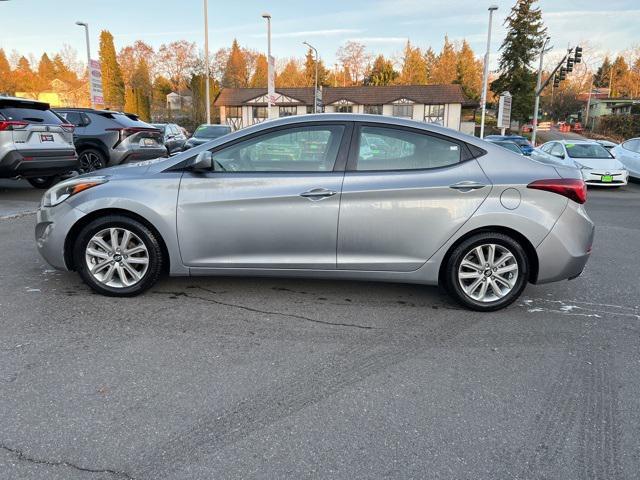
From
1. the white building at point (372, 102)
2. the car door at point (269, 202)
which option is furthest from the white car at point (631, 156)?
the white building at point (372, 102)

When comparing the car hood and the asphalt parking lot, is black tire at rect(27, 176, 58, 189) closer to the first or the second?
the asphalt parking lot

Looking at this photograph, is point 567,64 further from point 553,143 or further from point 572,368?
point 572,368

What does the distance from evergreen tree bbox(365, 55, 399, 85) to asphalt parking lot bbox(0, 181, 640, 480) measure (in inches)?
3565

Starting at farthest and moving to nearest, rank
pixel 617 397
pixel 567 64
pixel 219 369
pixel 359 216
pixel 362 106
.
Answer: pixel 362 106 < pixel 567 64 < pixel 359 216 < pixel 219 369 < pixel 617 397

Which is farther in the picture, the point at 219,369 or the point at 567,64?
the point at 567,64

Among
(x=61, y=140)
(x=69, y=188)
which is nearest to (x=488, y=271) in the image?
(x=69, y=188)

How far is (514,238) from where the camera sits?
4.27 m

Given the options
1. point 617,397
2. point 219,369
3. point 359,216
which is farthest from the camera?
point 359,216

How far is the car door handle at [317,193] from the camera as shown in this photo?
13.6ft

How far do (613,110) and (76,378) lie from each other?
9257 centimetres

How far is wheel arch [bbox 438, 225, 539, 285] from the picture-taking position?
4.21 m

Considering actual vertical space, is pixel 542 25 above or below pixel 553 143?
above

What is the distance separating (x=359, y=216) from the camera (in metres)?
4.17

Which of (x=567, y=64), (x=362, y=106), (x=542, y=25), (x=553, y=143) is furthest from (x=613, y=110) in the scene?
(x=553, y=143)
